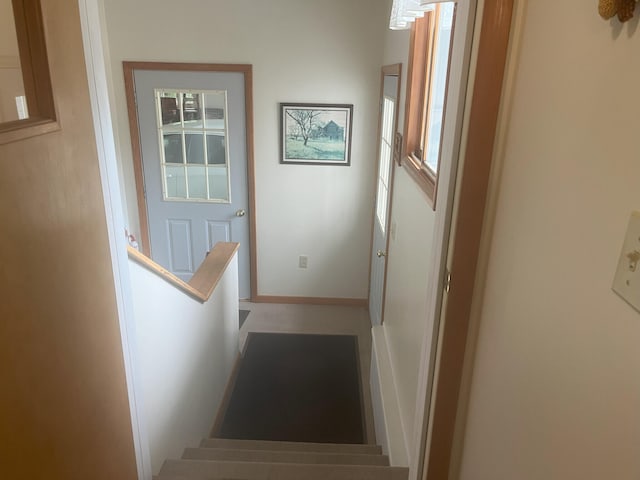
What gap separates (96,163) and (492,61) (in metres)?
0.92

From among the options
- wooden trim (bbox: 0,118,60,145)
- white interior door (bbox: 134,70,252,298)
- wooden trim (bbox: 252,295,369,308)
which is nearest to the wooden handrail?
wooden trim (bbox: 0,118,60,145)

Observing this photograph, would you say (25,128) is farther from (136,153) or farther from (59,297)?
(136,153)

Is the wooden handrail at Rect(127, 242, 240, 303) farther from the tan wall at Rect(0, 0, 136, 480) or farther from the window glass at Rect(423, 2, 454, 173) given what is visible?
the window glass at Rect(423, 2, 454, 173)

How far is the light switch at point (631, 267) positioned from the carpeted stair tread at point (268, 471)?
54.0 inches

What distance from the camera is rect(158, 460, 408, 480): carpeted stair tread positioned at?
1.74 m

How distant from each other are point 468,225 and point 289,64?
2756 millimetres

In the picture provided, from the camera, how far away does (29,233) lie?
830 mm

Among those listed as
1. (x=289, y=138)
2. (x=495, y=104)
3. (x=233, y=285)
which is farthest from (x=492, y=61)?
(x=289, y=138)

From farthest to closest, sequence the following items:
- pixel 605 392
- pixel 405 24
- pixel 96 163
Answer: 1. pixel 405 24
2. pixel 96 163
3. pixel 605 392

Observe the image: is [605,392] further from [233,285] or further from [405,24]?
[233,285]

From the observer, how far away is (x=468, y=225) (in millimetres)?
1138

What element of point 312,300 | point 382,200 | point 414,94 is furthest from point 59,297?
point 312,300

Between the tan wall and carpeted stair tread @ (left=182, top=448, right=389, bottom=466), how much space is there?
3.08ft

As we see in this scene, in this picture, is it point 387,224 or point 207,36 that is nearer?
point 387,224
